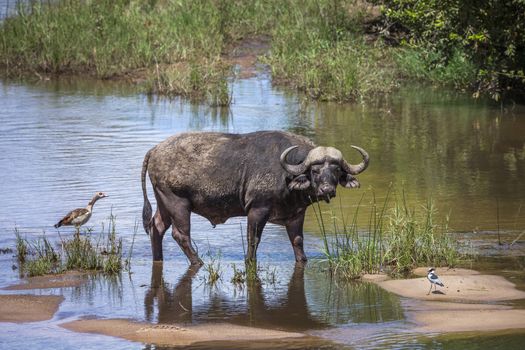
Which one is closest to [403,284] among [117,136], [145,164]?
[145,164]

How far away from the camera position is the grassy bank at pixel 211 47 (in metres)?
21.5

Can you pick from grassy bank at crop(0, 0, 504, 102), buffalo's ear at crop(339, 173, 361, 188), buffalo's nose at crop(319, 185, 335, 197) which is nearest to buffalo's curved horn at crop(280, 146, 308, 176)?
buffalo's nose at crop(319, 185, 335, 197)

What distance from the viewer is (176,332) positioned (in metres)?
8.92

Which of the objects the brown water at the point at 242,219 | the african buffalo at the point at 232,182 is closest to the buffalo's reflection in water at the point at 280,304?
the brown water at the point at 242,219

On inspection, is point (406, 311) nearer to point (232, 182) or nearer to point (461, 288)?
point (461, 288)

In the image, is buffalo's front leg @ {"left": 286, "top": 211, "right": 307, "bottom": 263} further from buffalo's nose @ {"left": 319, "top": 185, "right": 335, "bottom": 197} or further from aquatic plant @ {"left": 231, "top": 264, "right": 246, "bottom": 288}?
aquatic plant @ {"left": 231, "top": 264, "right": 246, "bottom": 288}

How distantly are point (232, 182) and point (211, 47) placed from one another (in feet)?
42.8

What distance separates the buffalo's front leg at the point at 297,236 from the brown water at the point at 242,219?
0.17 metres

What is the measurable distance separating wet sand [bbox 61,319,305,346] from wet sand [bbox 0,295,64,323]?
14.9 inches

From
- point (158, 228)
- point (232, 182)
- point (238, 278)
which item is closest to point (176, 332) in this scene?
point (238, 278)

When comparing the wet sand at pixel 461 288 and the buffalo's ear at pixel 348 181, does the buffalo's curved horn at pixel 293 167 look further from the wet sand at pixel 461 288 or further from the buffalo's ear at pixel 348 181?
the wet sand at pixel 461 288

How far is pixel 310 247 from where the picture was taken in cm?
1195

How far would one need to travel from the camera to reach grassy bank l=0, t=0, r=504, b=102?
21.5 m

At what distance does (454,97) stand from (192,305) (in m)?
13.1
